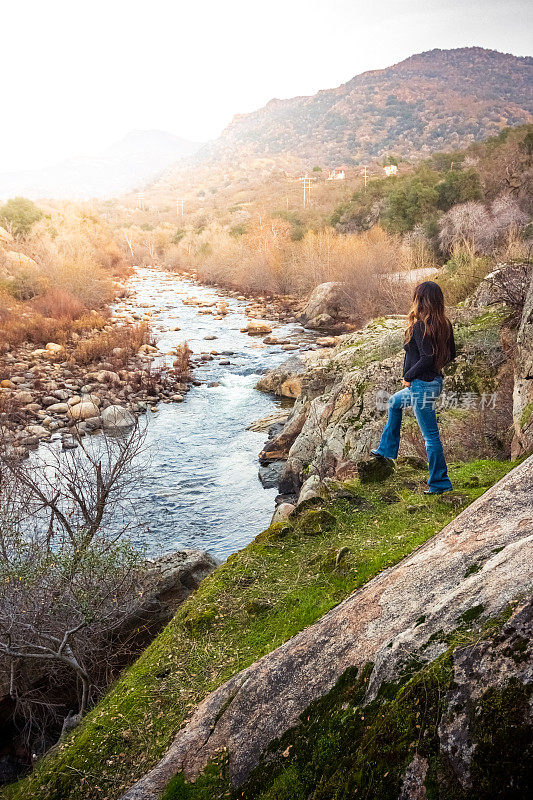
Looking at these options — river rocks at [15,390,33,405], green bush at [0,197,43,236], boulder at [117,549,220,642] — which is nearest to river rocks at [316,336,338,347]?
river rocks at [15,390,33,405]

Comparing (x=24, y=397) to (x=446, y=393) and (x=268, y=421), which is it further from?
(x=446, y=393)

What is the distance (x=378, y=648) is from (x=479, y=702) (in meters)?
0.74

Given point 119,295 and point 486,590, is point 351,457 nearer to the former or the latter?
point 486,590

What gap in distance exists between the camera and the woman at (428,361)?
4.51 meters

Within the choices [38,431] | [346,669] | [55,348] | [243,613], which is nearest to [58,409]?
[38,431]

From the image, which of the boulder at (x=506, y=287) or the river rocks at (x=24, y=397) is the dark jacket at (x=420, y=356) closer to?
the boulder at (x=506, y=287)

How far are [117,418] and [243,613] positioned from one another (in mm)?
9994

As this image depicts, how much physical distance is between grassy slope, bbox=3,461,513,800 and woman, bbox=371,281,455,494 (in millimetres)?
427

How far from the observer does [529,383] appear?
5.34 meters

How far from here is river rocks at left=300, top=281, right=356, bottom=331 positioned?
23.4 meters

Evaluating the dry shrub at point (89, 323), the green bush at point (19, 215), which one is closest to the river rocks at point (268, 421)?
the dry shrub at point (89, 323)

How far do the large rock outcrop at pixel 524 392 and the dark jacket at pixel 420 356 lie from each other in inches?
39.7

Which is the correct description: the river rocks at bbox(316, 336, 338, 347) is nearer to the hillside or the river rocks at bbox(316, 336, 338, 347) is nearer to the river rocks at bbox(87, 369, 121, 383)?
the river rocks at bbox(87, 369, 121, 383)

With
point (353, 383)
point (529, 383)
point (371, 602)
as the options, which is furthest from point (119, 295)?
point (371, 602)
